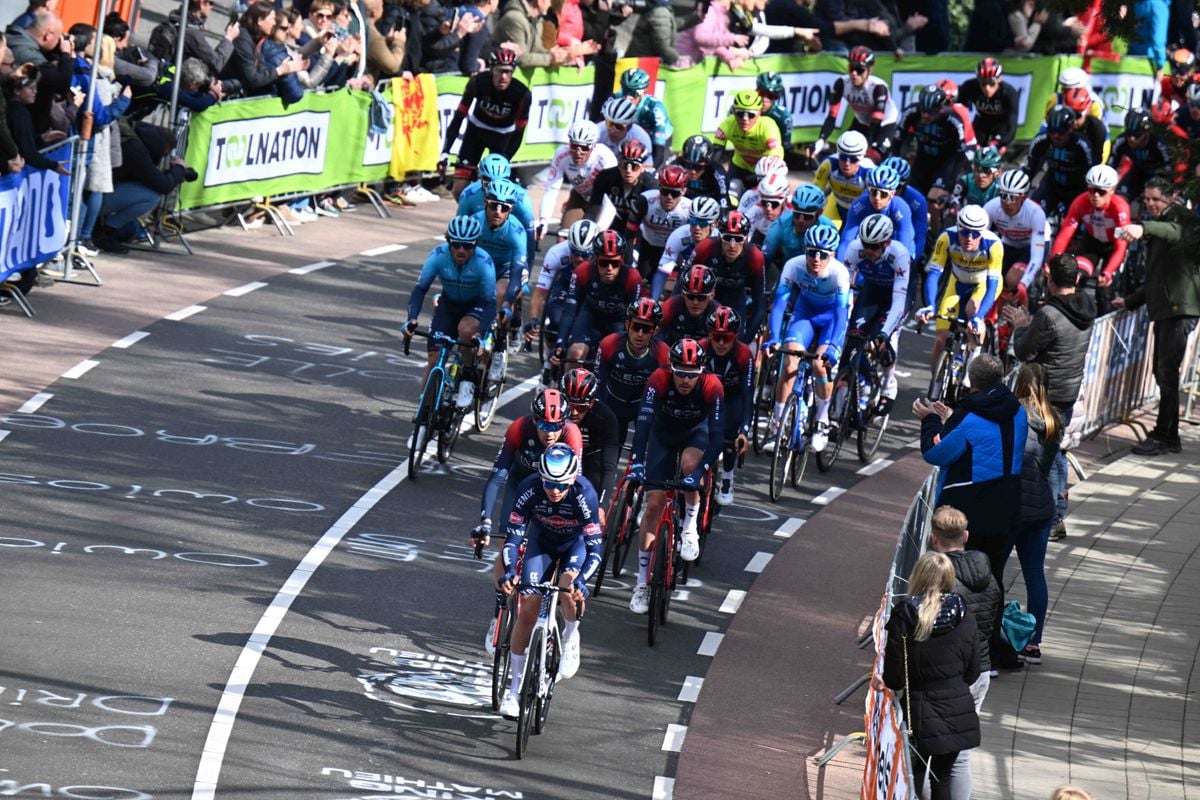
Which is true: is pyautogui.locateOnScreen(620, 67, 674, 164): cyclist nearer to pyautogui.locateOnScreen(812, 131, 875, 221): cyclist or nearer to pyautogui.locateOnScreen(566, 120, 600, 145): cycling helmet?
pyautogui.locateOnScreen(812, 131, 875, 221): cyclist

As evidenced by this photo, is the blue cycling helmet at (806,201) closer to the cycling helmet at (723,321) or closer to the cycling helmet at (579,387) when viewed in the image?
the cycling helmet at (723,321)

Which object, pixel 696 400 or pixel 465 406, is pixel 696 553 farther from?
pixel 465 406

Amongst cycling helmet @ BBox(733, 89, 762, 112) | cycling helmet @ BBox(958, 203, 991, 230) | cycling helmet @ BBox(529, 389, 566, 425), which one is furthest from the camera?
cycling helmet @ BBox(733, 89, 762, 112)

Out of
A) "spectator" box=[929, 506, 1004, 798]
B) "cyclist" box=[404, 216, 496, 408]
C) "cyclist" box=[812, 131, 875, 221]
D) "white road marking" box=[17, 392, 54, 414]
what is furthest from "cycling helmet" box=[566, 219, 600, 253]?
"spectator" box=[929, 506, 1004, 798]

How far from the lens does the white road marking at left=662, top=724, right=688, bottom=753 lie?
1254 centimetres

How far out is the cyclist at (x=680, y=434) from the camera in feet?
48.0

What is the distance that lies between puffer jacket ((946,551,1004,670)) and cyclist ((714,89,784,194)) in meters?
11.1

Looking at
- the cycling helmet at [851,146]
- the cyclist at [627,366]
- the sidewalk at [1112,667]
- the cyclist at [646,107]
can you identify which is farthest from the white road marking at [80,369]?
the sidewalk at [1112,667]

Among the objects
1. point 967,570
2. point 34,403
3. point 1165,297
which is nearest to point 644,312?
point 967,570

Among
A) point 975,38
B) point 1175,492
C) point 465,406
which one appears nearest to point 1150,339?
point 1175,492

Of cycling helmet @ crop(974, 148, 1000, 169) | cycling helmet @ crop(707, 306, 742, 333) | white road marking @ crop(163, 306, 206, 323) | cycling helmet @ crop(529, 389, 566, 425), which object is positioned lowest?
white road marking @ crop(163, 306, 206, 323)

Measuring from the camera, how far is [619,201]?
20500 mm

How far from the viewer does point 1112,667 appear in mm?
14297

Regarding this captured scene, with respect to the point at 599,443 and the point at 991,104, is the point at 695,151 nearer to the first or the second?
the point at 991,104
